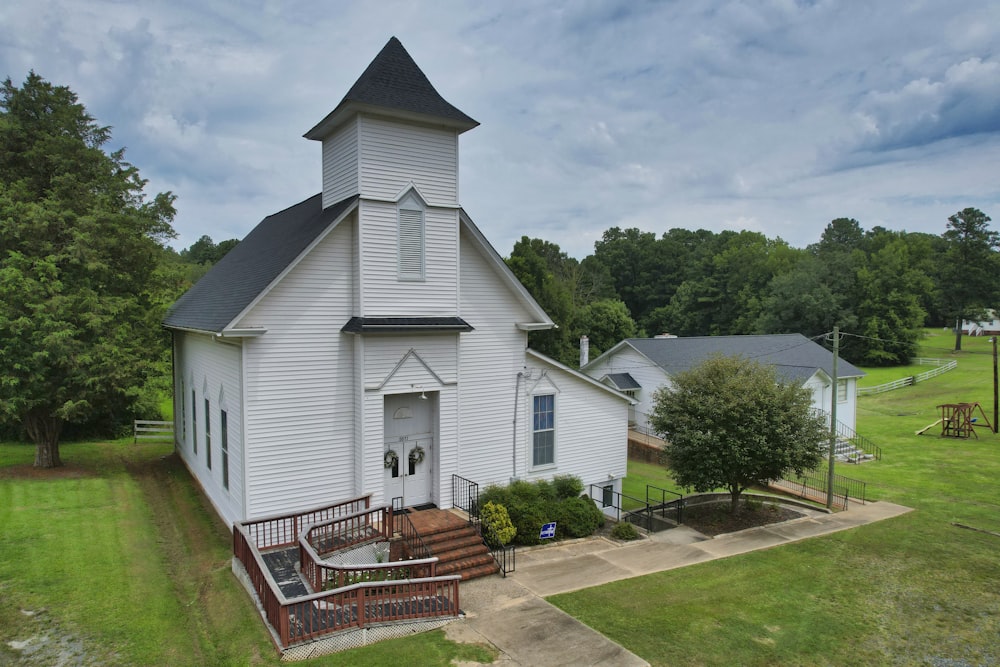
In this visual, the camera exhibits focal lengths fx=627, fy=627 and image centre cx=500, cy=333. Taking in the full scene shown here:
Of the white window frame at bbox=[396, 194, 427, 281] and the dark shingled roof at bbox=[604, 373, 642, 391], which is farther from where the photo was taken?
the dark shingled roof at bbox=[604, 373, 642, 391]

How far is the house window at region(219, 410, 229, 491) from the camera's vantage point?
15.9 metres

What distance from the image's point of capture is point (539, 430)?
61.3ft

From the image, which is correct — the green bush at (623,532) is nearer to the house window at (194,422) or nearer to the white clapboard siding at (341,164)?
the white clapboard siding at (341,164)

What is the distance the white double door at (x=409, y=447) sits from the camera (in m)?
16.2

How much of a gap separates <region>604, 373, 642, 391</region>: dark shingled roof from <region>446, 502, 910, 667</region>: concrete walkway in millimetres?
19381

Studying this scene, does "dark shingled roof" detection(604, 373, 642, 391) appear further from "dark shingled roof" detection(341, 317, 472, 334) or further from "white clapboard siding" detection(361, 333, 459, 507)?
"dark shingled roof" detection(341, 317, 472, 334)

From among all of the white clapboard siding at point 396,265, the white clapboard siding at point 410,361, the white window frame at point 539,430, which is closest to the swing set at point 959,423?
the white window frame at point 539,430

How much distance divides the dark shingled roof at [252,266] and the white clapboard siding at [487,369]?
4.20 m

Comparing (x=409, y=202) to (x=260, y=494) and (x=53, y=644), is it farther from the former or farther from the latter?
(x=53, y=644)

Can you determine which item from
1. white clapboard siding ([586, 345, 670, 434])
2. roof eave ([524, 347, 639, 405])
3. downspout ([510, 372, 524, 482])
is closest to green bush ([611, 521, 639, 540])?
downspout ([510, 372, 524, 482])

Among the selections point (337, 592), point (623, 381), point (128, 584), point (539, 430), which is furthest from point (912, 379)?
point (128, 584)

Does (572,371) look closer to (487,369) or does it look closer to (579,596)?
(487,369)

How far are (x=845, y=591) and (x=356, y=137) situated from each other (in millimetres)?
→ 15227

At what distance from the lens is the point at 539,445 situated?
61.4ft
